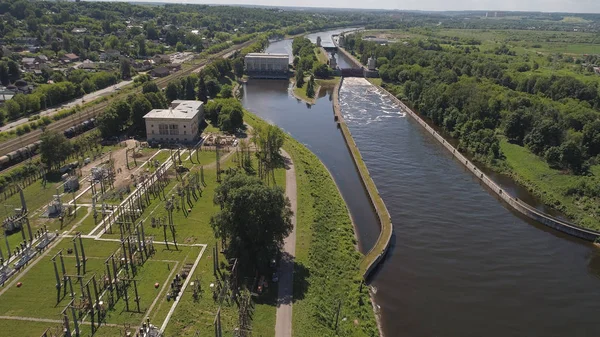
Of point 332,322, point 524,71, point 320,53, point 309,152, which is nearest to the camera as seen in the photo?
point 332,322

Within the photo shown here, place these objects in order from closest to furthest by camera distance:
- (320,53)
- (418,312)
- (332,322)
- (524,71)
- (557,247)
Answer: (332,322) < (418,312) < (557,247) < (524,71) < (320,53)

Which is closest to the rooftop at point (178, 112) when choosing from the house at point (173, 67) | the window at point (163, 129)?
the window at point (163, 129)

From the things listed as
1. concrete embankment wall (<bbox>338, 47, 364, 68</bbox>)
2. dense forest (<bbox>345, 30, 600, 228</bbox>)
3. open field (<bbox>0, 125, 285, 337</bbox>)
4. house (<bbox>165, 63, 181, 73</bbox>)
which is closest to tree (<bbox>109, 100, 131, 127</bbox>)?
open field (<bbox>0, 125, 285, 337</bbox>)

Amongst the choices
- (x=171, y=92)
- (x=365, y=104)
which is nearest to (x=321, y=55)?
(x=365, y=104)

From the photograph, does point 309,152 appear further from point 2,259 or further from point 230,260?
point 2,259

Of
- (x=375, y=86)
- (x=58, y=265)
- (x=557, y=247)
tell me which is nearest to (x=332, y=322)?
(x=58, y=265)

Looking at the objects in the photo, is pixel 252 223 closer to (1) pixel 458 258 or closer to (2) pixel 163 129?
(1) pixel 458 258

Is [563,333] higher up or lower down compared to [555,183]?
lower down
